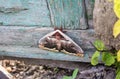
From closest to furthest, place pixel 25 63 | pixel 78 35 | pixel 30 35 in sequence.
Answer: pixel 78 35
pixel 30 35
pixel 25 63

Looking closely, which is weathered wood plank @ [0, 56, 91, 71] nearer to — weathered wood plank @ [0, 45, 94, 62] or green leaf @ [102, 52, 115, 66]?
weathered wood plank @ [0, 45, 94, 62]

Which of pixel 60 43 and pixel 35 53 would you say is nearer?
pixel 60 43

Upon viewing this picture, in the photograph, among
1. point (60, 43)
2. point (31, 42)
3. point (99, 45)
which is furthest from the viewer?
point (31, 42)

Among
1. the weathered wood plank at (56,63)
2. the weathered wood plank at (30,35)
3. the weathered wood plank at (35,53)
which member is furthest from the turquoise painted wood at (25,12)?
the weathered wood plank at (56,63)

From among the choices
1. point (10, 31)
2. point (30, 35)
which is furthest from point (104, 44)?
point (10, 31)

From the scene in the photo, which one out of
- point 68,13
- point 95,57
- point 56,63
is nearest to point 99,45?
point 95,57

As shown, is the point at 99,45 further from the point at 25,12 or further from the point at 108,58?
the point at 25,12

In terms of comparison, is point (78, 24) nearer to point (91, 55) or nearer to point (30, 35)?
point (91, 55)
